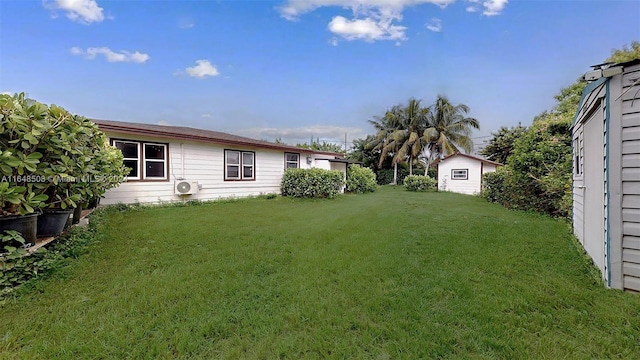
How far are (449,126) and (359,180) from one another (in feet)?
39.2

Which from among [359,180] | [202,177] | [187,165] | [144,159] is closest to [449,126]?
[359,180]

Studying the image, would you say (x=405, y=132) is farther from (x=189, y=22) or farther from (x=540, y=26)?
(x=189, y=22)

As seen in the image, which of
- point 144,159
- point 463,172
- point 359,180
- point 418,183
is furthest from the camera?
point 418,183

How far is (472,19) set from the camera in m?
9.93

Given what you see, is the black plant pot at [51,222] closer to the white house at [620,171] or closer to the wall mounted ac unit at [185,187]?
the wall mounted ac unit at [185,187]

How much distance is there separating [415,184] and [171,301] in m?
19.6

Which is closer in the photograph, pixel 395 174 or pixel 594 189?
pixel 594 189

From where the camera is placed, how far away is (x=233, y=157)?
430 inches

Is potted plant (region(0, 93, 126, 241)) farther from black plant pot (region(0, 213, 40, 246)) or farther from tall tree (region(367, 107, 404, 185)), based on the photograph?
tall tree (region(367, 107, 404, 185))

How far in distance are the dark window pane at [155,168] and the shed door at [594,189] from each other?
10370mm

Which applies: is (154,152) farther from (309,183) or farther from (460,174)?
(460,174)

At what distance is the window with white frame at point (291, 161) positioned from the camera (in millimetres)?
13211

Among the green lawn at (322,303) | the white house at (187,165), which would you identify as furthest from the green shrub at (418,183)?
the green lawn at (322,303)

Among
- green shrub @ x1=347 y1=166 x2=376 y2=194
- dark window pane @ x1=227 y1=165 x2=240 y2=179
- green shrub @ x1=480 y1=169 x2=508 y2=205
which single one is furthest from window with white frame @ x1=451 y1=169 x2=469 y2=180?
dark window pane @ x1=227 y1=165 x2=240 y2=179
